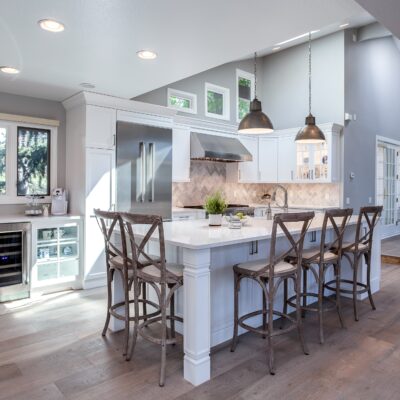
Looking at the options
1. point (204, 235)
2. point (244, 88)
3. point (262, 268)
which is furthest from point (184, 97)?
point (262, 268)

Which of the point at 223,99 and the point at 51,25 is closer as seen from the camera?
the point at 51,25

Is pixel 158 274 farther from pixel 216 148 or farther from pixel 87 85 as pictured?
pixel 216 148

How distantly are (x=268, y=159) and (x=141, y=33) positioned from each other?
4.47 metres

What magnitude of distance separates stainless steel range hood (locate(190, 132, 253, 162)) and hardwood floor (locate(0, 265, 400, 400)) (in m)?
3.10

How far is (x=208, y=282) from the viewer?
229 centimetres

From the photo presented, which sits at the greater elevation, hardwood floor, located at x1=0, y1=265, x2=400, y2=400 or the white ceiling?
the white ceiling

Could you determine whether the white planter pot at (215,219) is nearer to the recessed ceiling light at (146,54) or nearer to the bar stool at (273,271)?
the bar stool at (273,271)

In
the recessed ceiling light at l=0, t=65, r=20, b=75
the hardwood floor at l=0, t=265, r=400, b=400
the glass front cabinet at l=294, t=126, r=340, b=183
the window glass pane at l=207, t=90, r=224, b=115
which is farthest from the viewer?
the window glass pane at l=207, t=90, r=224, b=115

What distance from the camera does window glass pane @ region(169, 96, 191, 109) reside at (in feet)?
19.3

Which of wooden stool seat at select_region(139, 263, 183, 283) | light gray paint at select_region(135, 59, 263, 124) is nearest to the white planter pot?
wooden stool seat at select_region(139, 263, 183, 283)

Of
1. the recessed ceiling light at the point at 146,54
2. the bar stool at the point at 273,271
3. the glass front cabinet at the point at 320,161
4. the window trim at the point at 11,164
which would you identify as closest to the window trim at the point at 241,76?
the glass front cabinet at the point at 320,161

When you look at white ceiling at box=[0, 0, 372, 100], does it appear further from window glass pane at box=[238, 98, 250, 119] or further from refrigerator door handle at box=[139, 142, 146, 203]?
window glass pane at box=[238, 98, 250, 119]

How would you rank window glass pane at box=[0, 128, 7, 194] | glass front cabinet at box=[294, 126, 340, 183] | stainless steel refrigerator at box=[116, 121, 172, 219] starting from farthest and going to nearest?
glass front cabinet at box=[294, 126, 340, 183] → stainless steel refrigerator at box=[116, 121, 172, 219] → window glass pane at box=[0, 128, 7, 194]

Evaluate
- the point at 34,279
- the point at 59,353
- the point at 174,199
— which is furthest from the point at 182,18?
the point at 174,199
